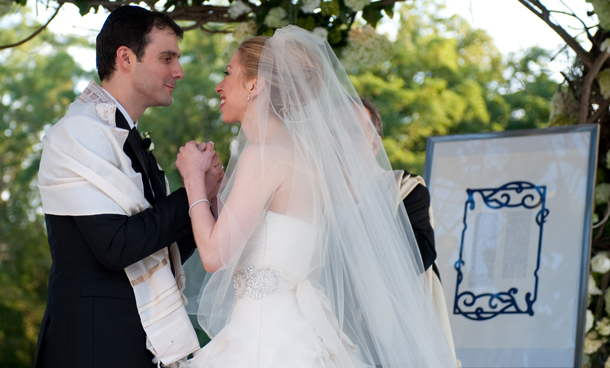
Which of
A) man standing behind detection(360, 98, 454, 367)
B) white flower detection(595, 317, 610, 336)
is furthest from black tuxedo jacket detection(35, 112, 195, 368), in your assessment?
white flower detection(595, 317, 610, 336)

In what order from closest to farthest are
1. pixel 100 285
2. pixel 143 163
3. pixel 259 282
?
pixel 100 285 → pixel 259 282 → pixel 143 163

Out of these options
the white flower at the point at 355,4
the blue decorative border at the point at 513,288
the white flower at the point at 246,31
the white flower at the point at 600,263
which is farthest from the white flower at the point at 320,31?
the white flower at the point at 600,263

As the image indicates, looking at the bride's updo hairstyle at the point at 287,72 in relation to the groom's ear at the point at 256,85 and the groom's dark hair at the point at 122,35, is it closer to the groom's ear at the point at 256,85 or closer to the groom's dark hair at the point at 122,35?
the groom's ear at the point at 256,85

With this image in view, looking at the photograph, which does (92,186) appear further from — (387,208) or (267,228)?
(387,208)

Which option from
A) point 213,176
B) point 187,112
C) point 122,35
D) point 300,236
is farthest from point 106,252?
point 187,112

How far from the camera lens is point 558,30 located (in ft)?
15.3

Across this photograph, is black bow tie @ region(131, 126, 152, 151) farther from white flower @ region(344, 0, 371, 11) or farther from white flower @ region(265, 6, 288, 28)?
white flower @ region(344, 0, 371, 11)

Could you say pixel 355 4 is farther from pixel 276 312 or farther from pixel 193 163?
pixel 276 312

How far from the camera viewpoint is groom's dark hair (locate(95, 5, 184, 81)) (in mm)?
3156


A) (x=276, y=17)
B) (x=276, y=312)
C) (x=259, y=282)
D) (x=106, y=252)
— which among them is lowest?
(x=276, y=312)

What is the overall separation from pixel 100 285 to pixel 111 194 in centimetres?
34

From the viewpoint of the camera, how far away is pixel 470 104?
1742 cm

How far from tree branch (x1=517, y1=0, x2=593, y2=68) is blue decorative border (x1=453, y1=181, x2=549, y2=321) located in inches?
35.3

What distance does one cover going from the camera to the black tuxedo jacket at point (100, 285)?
2664mm
